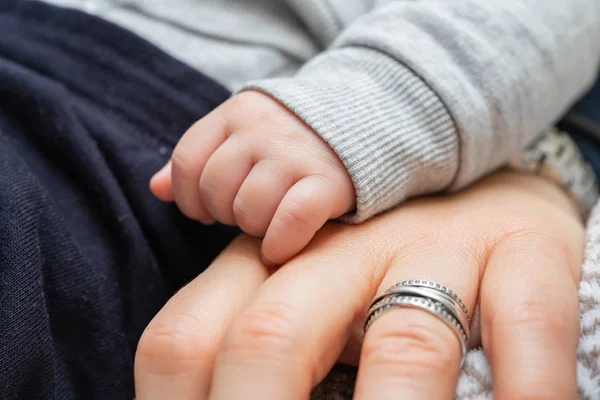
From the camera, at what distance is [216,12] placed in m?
0.71

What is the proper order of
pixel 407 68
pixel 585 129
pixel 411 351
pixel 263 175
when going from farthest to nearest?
pixel 585 129 → pixel 407 68 → pixel 263 175 → pixel 411 351

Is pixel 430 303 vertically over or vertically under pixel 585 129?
over

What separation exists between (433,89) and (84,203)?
347mm

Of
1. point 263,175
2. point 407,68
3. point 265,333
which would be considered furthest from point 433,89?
point 265,333

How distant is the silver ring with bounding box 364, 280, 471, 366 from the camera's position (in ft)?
1.26

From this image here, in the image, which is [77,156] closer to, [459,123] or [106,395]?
[106,395]

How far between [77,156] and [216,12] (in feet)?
0.89

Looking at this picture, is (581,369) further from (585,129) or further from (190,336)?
(585,129)

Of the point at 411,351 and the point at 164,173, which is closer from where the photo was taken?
the point at 411,351

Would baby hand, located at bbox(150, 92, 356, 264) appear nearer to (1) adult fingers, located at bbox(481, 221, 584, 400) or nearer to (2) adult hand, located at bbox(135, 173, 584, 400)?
(2) adult hand, located at bbox(135, 173, 584, 400)

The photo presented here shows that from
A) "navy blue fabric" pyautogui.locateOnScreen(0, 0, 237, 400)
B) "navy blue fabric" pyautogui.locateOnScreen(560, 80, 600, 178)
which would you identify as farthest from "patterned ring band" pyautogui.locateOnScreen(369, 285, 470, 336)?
"navy blue fabric" pyautogui.locateOnScreen(560, 80, 600, 178)

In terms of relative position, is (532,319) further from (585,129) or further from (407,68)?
(585,129)

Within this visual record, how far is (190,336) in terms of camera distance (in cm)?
39

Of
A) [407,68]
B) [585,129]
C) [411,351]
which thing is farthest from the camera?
[585,129]
